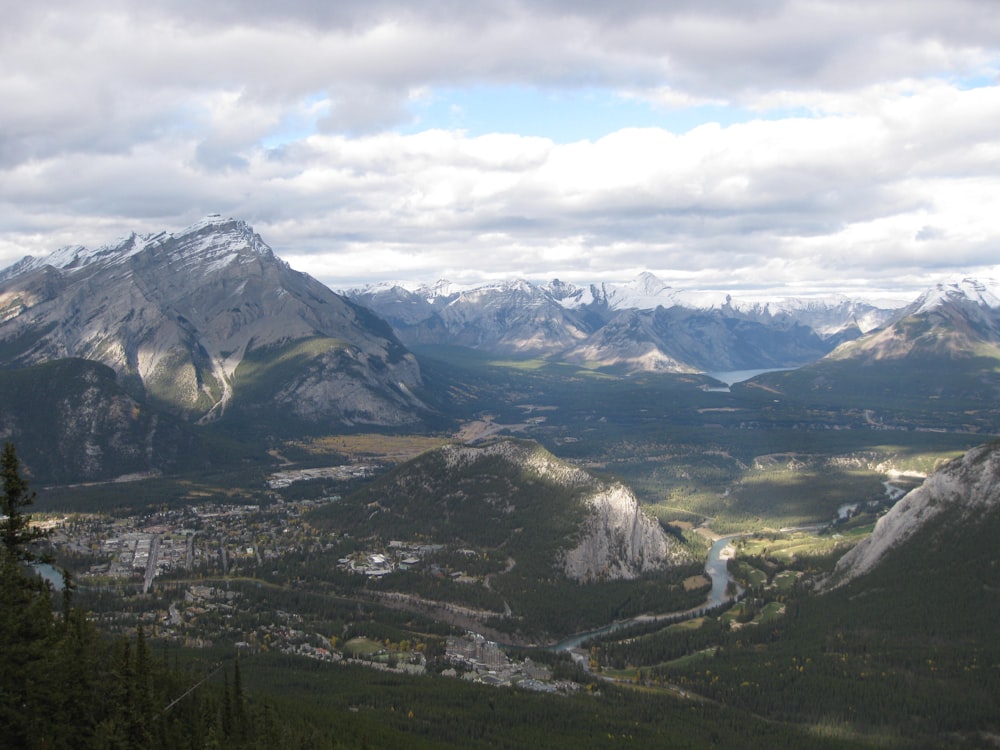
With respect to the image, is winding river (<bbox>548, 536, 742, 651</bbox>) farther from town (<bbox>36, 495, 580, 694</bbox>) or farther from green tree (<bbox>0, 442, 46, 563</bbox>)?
green tree (<bbox>0, 442, 46, 563</bbox>)

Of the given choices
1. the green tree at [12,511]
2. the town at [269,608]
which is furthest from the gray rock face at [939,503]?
the green tree at [12,511]

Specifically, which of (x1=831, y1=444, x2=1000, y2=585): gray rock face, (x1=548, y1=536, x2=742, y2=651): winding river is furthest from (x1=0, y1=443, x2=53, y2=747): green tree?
(x1=831, y1=444, x2=1000, y2=585): gray rock face

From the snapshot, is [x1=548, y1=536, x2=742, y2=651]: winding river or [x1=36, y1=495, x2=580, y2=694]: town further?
[x1=548, y1=536, x2=742, y2=651]: winding river

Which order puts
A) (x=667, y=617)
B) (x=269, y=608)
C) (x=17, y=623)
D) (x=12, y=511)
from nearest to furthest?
1. (x=17, y=623)
2. (x=12, y=511)
3. (x=269, y=608)
4. (x=667, y=617)

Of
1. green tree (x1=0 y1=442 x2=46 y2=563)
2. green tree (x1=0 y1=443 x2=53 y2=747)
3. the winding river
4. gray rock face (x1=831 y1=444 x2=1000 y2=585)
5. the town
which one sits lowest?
the winding river

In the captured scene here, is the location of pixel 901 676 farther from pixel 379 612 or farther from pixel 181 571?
pixel 181 571

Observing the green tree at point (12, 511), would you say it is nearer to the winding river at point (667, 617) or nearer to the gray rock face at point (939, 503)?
the winding river at point (667, 617)

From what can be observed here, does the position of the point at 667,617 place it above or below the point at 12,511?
below

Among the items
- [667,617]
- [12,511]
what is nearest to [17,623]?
[12,511]

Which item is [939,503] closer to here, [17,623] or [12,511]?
[12,511]
